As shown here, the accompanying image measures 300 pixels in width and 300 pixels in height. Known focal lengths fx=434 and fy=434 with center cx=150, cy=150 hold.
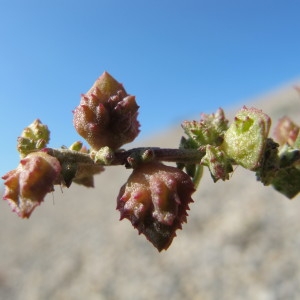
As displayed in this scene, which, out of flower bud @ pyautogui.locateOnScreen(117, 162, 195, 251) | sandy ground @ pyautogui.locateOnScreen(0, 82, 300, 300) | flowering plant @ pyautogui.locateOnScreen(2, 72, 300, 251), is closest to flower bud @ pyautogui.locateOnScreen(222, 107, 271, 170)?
flowering plant @ pyautogui.locateOnScreen(2, 72, 300, 251)

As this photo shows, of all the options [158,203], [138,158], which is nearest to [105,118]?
[138,158]

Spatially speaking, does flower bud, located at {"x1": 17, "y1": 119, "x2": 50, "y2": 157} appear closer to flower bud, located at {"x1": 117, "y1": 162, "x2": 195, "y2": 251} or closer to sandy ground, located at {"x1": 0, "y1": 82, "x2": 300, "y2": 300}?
flower bud, located at {"x1": 117, "y1": 162, "x2": 195, "y2": 251}

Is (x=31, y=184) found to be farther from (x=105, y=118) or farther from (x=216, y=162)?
(x=216, y=162)

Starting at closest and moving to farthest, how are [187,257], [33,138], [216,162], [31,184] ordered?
[31,184]
[216,162]
[33,138]
[187,257]

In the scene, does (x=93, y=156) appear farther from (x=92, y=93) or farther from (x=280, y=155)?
(x=280, y=155)

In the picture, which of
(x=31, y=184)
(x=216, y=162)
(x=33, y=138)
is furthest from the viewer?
(x=33, y=138)

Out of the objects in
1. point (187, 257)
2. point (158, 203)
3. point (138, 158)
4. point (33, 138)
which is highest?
point (33, 138)

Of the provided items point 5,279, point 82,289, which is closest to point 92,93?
point 82,289
